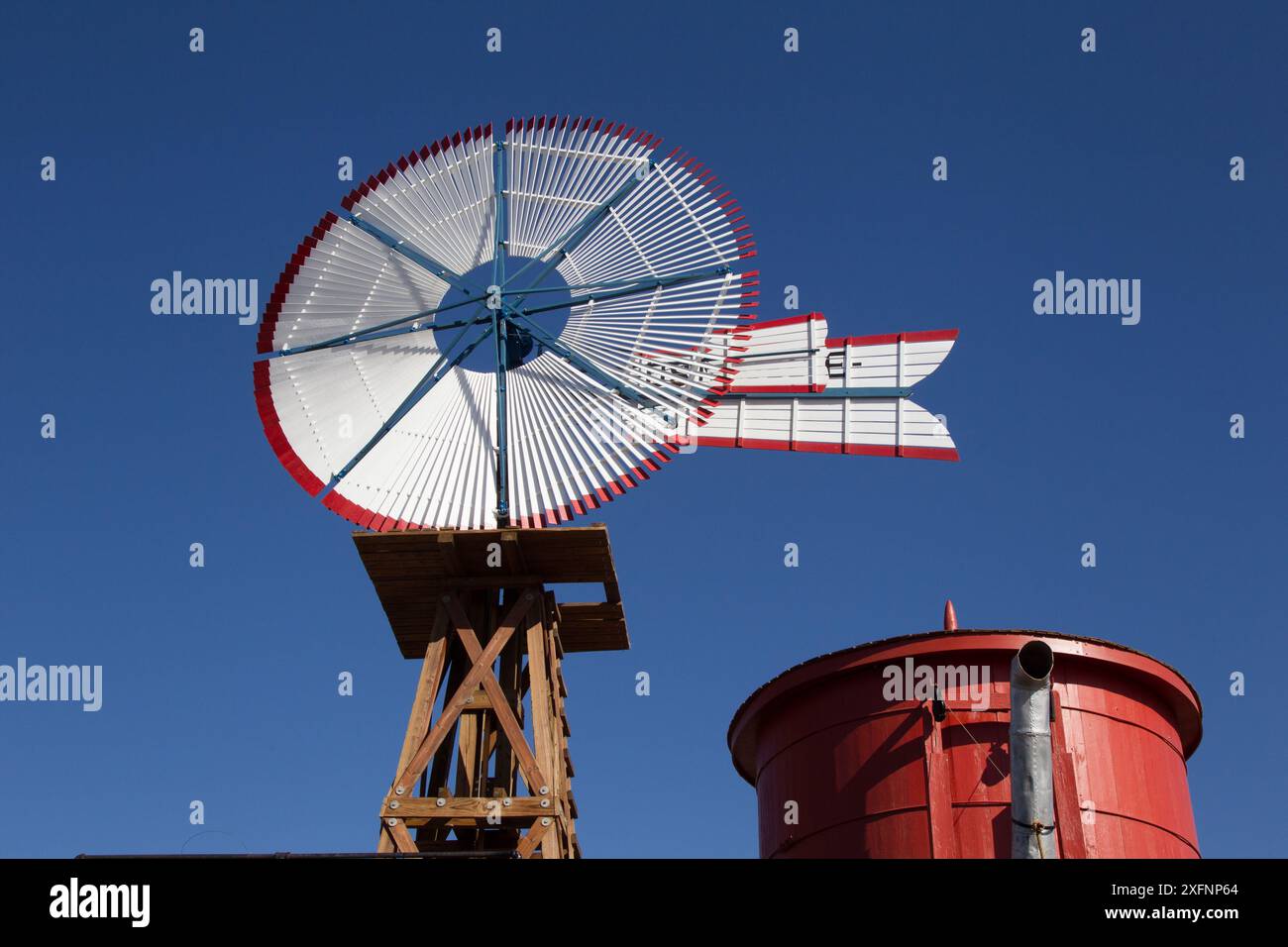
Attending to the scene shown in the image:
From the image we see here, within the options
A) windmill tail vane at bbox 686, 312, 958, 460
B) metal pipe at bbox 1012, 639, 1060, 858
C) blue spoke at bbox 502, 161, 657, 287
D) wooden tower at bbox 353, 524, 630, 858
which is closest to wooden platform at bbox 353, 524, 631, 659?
wooden tower at bbox 353, 524, 630, 858

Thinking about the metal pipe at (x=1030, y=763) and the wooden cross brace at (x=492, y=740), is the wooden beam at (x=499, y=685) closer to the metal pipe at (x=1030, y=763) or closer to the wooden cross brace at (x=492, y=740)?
the wooden cross brace at (x=492, y=740)

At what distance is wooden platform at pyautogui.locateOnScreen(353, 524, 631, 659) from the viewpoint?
17.1 metres

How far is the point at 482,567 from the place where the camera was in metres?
17.6

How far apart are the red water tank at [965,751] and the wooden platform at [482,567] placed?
2.66 metres

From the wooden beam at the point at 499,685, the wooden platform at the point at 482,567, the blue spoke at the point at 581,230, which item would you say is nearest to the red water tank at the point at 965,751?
the wooden platform at the point at 482,567

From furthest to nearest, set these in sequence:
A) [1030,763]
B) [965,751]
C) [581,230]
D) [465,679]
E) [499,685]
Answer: [581,230] < [499,685] < [465,679] < [965,751] < [1030,763]

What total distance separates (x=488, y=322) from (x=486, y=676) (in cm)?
445

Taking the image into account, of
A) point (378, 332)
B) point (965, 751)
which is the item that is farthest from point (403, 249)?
point (965, 751)

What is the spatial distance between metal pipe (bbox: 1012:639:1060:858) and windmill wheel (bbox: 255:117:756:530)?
770cm

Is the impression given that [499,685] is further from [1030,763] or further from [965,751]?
[1030,763]

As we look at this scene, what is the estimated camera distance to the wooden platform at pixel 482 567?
17.1m

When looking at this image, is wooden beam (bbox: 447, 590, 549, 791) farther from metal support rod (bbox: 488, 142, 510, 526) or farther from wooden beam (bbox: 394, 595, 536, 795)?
metal support rod (bbox: 488, 142, 510, 526)
